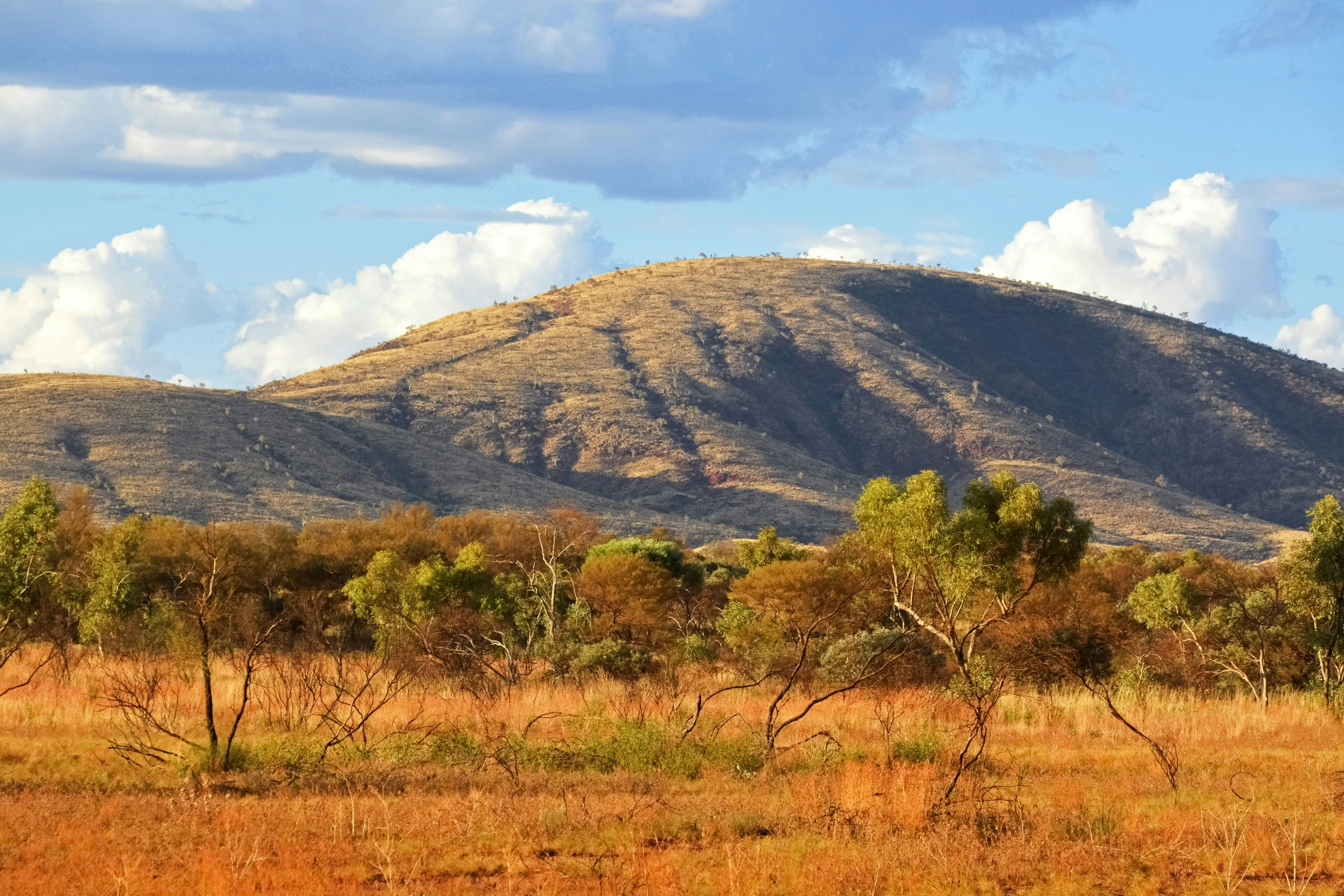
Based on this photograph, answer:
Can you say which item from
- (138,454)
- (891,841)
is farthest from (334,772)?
(138,454)

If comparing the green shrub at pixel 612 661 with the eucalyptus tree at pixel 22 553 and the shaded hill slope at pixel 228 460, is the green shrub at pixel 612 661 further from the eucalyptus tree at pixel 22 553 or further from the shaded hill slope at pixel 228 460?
the shaded hill slope at pixel 228 460

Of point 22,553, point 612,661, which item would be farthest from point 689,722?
point 22,553

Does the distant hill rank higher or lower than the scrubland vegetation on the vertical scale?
higher

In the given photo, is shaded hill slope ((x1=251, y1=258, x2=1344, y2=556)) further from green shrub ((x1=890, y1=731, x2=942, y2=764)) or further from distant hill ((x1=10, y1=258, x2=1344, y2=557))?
green shrub ((x1=890, y1=731, x2=942, y2=764))

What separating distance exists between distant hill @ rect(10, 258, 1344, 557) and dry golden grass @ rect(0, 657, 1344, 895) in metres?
72.3

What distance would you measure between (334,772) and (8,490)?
70711mm

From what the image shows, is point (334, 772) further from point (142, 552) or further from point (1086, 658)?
point (142, 552)

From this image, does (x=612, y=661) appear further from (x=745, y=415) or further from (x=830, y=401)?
(x=830, y=401)

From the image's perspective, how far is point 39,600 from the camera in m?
31.3

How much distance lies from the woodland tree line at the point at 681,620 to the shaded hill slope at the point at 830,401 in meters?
68.9

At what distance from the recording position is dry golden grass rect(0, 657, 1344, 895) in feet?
38.3

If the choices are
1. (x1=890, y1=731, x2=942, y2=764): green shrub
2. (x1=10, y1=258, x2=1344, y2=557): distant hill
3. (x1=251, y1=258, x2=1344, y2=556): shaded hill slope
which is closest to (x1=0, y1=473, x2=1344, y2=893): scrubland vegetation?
(x1=890, y1=731, x2=942, y2=764): green shrub

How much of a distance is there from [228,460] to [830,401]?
89.2 m

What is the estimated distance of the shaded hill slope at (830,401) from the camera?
432ft
